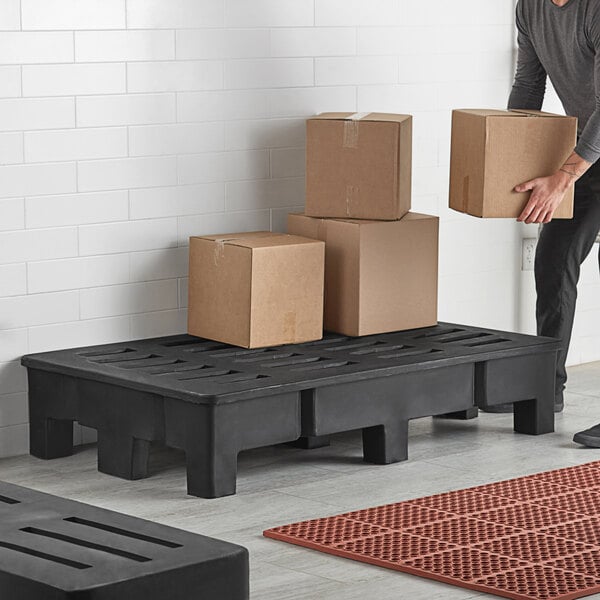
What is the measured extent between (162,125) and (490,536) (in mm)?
1785

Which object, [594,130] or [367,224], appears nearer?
[594,130]

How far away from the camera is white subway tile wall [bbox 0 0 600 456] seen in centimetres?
418

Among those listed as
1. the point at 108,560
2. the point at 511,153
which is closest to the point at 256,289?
the point at 511,153

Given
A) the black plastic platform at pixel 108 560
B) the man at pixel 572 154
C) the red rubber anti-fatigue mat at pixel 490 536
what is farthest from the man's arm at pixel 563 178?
the black plastic platform at pixel 108 560

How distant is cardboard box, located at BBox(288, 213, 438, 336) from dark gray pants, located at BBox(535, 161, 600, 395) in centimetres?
39

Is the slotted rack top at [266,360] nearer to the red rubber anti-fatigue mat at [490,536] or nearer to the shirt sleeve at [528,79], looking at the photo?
the red rubber anti-fatigue mat at [490,536]

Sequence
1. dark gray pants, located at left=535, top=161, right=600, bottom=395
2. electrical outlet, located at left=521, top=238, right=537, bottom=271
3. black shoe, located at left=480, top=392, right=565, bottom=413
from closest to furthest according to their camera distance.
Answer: dark gray pants, located at left=535, top=161, right=600, bottom=395 < black shoe, located at left=480, top=392, right=565, bottom=413 < electrical outlet, located at left=521, top=238, right=537, bottom=271

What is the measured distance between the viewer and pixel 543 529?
11.3 ft

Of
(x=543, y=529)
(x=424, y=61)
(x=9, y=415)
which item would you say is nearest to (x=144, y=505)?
(x=9, y=415)

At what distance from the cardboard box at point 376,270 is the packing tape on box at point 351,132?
25cm

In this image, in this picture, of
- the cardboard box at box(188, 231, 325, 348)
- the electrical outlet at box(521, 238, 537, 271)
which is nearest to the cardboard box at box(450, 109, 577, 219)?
the cardboard box at box(188, 231, 325, 348)

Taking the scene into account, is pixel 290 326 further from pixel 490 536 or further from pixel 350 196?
pixel 490 536

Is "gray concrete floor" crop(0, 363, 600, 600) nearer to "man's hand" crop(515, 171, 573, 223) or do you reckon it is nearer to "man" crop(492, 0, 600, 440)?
"man" crop(492, 0, 600, 440)

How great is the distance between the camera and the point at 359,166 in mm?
4496
